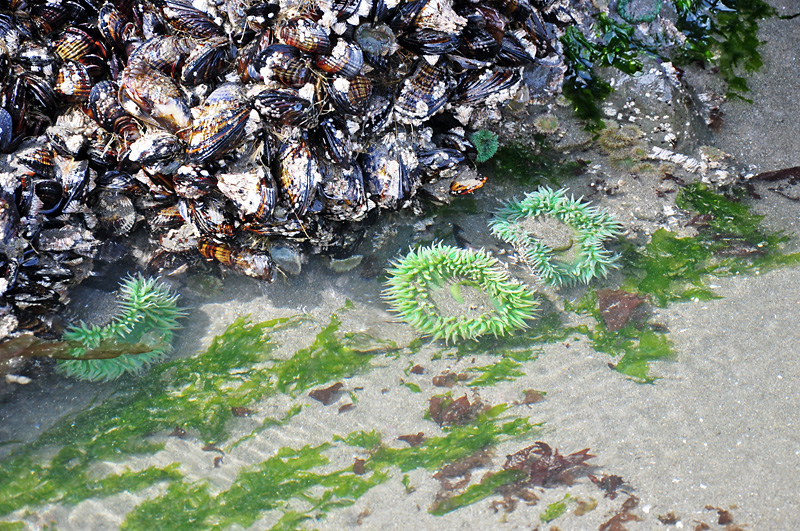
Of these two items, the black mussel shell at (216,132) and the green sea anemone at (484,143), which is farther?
the green sea anemone at (484,143)

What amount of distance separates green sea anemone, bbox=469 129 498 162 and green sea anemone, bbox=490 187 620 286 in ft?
1.61

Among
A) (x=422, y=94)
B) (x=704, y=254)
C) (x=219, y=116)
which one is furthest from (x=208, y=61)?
(x=704, y=254)

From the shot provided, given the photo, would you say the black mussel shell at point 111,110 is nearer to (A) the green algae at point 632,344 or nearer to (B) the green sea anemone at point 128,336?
(B) the green sea anemone at point 128,336

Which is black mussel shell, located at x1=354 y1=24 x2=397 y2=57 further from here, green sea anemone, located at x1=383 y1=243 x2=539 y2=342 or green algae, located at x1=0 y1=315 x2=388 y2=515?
green algae, located at x1=0 y1=315 x2=388 y2=515

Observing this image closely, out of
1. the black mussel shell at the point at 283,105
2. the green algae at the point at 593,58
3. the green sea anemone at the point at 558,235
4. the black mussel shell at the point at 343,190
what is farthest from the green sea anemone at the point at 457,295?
the green algae at the point at 593,58

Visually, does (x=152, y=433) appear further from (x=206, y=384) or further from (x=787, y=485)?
(x=787, y=485)

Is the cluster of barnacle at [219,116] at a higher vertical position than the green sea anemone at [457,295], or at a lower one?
higher

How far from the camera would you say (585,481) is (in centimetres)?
308

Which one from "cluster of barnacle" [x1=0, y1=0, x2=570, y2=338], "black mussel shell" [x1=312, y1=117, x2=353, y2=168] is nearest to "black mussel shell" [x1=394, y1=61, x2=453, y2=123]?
"cluster of barnacle" [x1=0, y1=0, x2=570, y2=338]

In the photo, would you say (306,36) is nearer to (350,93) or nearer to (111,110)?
(350,93)

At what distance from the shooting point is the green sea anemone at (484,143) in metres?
4.54

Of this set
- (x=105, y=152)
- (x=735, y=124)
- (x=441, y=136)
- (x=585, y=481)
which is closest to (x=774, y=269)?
(x=735, y=124)

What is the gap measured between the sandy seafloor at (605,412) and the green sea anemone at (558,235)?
21cm

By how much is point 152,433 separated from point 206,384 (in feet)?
1.48
